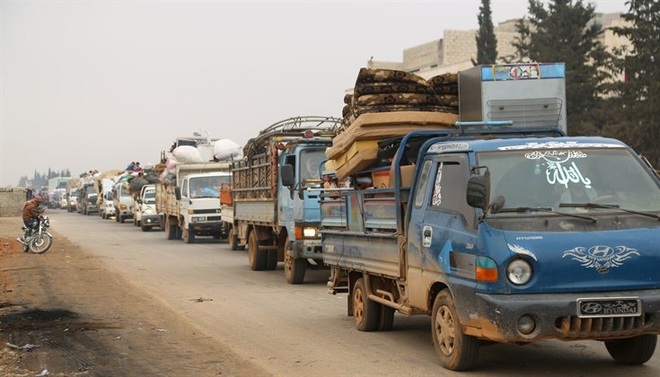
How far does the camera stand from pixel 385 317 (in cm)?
1135

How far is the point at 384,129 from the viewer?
10.8 metres

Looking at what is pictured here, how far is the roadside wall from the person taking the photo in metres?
71.1

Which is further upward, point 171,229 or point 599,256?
point 599,256

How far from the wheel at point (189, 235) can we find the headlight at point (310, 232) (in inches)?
576

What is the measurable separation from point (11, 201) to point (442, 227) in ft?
221

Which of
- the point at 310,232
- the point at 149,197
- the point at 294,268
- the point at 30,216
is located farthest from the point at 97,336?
the point at 149,197

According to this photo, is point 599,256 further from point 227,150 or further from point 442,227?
point 227,150

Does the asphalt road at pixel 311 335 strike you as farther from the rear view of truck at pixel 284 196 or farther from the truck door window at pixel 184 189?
the truck door window at pixel 184 189

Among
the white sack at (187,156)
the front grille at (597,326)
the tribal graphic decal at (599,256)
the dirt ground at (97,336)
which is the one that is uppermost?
the white sack at (187,156)

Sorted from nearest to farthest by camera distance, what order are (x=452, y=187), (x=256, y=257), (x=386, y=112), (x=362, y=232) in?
(x=452, y=187) → (x=386, y=112) → (x=362, y=232) → (x=256, y=257)

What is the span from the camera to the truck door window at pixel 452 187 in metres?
8.38

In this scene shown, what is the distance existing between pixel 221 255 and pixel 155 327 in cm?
1420

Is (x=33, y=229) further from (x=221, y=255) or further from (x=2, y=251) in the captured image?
(x=221, y=255)

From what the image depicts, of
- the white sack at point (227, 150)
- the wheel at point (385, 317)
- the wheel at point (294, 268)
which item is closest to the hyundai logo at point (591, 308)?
the wheel at point (385, 317)
